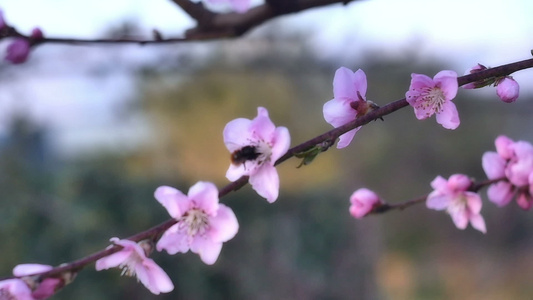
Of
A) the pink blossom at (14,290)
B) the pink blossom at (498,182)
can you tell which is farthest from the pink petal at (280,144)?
the pink blossom at (498,182)

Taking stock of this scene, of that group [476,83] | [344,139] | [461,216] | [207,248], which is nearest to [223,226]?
[207,248]

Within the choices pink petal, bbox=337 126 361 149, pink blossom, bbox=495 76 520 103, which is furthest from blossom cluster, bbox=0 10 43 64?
pink blossom, bbox=495 76 520 103

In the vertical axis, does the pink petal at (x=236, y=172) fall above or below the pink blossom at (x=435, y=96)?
below

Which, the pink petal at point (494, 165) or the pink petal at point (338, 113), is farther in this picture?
the pink petal at point (494, 165)

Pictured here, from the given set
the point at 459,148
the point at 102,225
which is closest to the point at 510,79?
the point at 102,225

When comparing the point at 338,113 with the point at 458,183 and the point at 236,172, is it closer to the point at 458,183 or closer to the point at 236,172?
the point at 236,172

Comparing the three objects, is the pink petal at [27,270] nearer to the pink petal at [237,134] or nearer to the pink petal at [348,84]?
the pink petal at [237,134]

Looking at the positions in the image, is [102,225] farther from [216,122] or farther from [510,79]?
[510,79]
